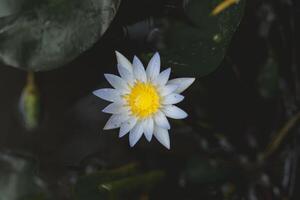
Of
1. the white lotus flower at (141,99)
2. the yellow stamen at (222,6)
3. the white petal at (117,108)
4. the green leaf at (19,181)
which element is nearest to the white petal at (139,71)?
the white lotus flower at (141,99)

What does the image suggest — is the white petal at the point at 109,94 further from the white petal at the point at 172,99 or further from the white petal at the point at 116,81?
the white petal at the point at 172,99

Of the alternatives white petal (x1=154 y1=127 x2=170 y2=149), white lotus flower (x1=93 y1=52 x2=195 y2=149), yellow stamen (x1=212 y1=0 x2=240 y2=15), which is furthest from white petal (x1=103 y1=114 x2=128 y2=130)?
yellow stamen (x1=212 y1=0 x2=240 y2=15)

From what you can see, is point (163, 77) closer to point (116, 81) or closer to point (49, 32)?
point (116, 81)

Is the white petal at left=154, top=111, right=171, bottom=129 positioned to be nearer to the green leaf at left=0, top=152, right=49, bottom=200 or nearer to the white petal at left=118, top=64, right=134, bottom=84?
the white petal at left=118, top=64, right=134, bottom=84

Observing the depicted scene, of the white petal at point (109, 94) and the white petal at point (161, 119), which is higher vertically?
the white petal at point (109, 94)

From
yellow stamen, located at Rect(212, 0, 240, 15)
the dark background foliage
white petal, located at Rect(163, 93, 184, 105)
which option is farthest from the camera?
the dark background foliage

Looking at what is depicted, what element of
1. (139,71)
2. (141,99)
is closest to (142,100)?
(141,99)
